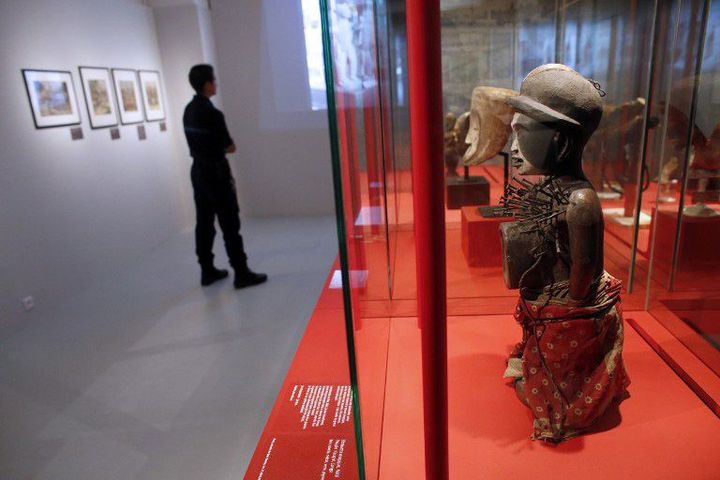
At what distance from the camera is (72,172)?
4566 mm

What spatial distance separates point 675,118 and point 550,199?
1227 millimetres

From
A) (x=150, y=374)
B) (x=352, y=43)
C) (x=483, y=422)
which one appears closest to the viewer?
(x=352, y=43)

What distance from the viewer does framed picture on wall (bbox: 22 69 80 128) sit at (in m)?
4.11

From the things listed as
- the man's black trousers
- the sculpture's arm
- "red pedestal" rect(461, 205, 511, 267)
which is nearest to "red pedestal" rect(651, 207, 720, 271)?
"red pedestal" rect(461, 205, 511, 267)

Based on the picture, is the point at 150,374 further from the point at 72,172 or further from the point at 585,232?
the point at 585,232

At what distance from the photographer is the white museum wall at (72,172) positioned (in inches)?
153

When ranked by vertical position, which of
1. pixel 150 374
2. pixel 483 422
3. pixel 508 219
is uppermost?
pixel 508 219

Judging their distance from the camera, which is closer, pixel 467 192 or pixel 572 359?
pixel 572 359

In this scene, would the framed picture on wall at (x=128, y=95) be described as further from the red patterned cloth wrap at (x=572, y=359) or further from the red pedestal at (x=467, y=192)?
the red patterned cloth wrap at (x=572, y=359)

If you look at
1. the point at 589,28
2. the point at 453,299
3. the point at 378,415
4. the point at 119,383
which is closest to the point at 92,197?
the point at 119,383

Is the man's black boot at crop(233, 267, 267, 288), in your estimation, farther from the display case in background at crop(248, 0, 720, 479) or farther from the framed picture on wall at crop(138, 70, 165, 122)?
the framed picture on wall at crop(138, 70, 165, 122)

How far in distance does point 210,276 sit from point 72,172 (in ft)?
4.96

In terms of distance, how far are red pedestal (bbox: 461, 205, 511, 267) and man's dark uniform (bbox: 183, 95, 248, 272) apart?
83.4 inches

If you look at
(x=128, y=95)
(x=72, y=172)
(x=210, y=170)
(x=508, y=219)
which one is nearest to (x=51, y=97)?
(x=72, y=172)
